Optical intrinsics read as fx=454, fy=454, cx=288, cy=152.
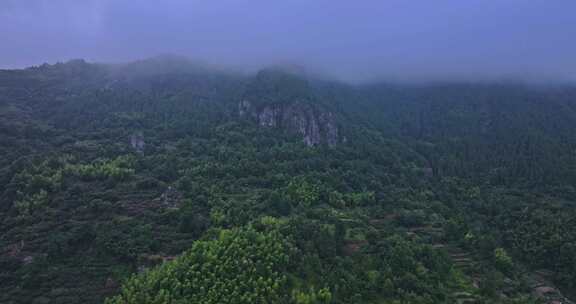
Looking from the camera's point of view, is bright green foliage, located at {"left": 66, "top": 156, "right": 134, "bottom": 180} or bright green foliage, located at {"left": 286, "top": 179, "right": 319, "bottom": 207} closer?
bright green foliage, located at {"left": 66, "top": 156, "right": 134, "bottom": 180}

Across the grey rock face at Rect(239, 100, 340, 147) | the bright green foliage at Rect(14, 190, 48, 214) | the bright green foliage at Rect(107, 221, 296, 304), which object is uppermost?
the grey rock face at Rect(239, 100, 340, 147)

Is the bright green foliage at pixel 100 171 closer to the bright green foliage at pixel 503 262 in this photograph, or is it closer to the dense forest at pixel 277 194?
the dense forest at pixel 277 194

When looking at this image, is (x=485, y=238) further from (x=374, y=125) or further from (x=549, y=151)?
(x=374, y=125)

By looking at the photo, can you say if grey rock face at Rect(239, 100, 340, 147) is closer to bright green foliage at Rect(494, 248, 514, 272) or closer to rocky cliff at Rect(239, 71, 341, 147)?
rocky cliff at Rect(239, 71, 341, 147)

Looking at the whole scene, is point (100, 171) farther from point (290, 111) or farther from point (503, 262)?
point (503, 262)

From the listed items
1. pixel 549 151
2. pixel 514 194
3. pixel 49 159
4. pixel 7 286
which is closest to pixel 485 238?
pixel 514 194

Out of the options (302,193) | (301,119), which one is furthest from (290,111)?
(302,193)

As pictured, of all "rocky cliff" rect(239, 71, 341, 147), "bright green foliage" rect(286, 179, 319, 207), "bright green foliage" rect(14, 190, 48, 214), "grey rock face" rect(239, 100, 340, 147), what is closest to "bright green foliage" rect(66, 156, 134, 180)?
"bright green foliage" rect(14, 190, 48, 214)
